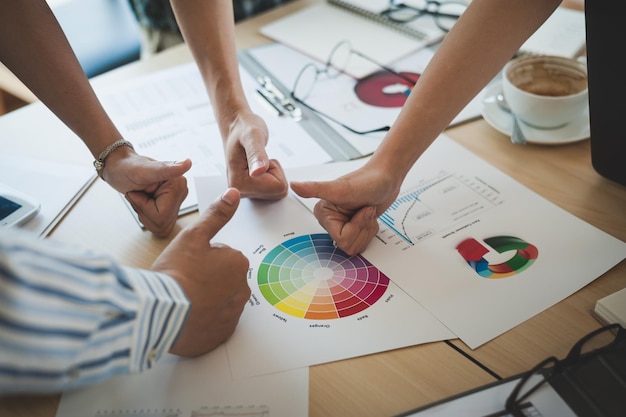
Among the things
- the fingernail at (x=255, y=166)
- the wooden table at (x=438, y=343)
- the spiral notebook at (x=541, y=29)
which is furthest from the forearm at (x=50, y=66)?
the spiral notebook at (x=541, y=29)

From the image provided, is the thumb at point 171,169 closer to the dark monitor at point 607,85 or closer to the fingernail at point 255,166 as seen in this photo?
the fingernail at point 255,166

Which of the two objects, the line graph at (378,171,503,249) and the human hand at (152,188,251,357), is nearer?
the human hand at (152,188,251,357)

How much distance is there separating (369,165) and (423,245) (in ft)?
0.51

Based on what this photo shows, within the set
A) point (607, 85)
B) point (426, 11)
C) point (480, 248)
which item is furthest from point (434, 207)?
point (426, 11)

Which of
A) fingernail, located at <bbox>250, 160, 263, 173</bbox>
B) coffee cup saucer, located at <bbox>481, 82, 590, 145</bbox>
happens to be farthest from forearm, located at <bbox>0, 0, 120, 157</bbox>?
coffee cup saucer, located at <bbox>481, 82, 590, 145</bbox>

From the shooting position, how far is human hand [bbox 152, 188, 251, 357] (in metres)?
0.67

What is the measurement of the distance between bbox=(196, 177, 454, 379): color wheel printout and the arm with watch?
0.41 feet

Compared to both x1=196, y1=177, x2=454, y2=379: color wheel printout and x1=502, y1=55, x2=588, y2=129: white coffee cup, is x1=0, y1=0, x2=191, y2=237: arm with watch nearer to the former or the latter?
x1=196, y1=177, x2=454, y2=379: color wheel printout

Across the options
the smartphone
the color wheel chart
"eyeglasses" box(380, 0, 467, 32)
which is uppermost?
the smartphone

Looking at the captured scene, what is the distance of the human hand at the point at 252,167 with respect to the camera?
89 centimetres

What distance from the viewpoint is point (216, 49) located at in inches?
41.4

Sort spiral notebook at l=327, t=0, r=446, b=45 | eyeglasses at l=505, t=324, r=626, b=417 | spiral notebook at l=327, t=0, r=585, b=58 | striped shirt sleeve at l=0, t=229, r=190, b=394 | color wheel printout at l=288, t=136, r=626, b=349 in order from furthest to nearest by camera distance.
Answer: spiral notebook at l=327, t=0, r=446, b=45 → spiral notebook at l=327, t=0, r=585, b=58 → color wheel printout at l=288, t=136, r=626, b=349 → eyeglasses at l=505, t=324, r=626, b=417 → striped shirt sleeve at l=0, t=229, r=190, b=394

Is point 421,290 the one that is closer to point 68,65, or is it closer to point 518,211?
point 518,211

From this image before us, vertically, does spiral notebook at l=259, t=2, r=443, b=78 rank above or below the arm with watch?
below
